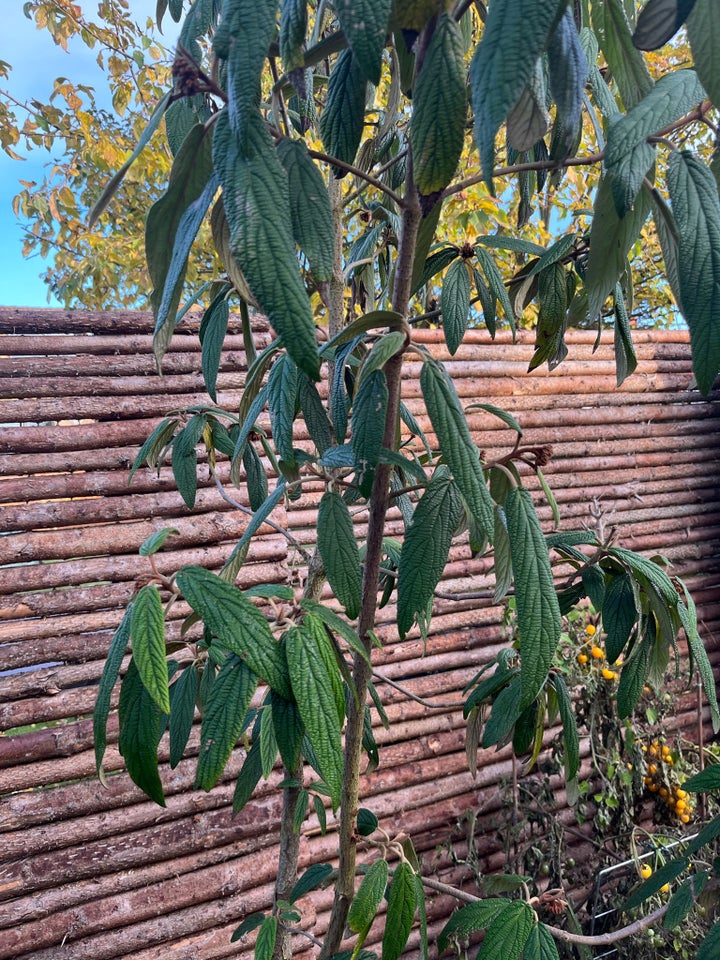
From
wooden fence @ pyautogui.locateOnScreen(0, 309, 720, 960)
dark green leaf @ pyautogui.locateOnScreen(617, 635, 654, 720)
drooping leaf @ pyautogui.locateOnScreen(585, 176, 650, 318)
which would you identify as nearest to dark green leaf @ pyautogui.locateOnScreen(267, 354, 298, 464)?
drooping leaf @ pyautogui.locateOnScreen(585, 176, 650, 318)

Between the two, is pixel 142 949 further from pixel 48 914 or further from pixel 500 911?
pixel 500 911

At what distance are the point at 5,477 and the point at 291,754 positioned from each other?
1.36 metres

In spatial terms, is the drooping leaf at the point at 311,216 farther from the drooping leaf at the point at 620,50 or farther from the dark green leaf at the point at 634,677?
the dark green leaf at the point at 634,677

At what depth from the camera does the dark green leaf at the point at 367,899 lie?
30.4 inches

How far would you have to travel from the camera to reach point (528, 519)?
0.69m

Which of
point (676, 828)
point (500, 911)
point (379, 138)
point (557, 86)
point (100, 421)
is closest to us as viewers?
point (557, 86)

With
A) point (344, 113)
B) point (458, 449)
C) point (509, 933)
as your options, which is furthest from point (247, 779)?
point (344, 113)

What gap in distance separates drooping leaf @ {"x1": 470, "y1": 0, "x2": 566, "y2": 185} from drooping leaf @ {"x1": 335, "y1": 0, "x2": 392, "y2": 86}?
2.7 inches

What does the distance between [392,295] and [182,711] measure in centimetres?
56

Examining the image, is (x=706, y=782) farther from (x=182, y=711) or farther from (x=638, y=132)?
(x=638, y=132)

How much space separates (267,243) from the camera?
0.47 metres

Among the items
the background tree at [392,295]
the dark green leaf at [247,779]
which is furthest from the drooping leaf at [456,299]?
the dark green leaf at [247,779]

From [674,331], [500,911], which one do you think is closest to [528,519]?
[500,911]

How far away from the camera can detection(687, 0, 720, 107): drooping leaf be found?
1.54 feet
